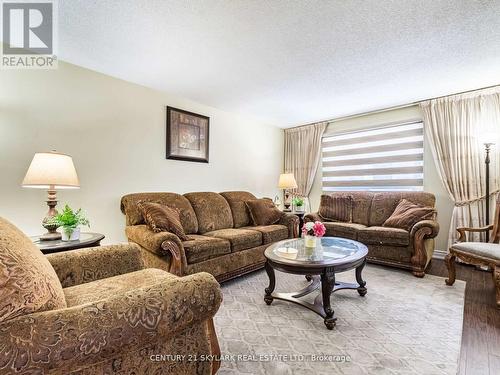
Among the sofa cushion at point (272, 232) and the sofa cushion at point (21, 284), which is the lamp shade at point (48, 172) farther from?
the sofa cushion at point (272, 232)

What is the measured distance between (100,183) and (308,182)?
3.72 m

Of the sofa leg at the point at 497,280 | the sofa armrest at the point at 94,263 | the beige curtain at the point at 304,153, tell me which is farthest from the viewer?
the beige curtain at the point at 304,153

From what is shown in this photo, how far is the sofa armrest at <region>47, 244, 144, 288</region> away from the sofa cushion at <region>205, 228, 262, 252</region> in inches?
48.5

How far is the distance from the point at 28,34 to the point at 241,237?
283cm

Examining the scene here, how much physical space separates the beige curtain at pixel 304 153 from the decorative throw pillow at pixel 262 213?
1.63m

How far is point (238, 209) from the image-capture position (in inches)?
151

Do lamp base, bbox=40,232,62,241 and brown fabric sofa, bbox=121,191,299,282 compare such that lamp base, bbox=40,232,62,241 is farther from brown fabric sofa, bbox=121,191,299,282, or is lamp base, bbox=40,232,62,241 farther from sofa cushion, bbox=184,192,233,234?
sofa cushion, bbox=184,192,233,234

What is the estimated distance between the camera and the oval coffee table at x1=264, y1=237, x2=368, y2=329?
6.47ft

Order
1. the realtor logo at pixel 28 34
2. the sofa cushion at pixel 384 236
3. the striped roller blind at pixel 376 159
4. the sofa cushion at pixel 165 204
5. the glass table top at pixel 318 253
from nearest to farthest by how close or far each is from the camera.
Result: 1. the realtor logo at pixel 28 34
2. the glass table top at pixel 318 253
3. the sofa cushion at pixel 165 204
4. the sofa cushion at pixel 384 236
5. the striped roller blind at pixel 376 159

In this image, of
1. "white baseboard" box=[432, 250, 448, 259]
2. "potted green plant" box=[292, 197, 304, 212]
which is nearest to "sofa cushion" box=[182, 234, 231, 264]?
"potted green plant" box=[292, 197, 304, 212]

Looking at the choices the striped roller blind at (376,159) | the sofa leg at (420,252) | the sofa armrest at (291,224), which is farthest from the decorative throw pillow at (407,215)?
the sofa armrest at (291,224)

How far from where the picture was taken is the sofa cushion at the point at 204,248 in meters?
2.49

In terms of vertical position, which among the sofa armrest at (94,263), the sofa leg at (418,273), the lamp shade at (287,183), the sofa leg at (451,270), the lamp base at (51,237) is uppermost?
the lamp shade at (287,183)

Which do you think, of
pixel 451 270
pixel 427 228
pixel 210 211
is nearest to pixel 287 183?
pixel 210 211
